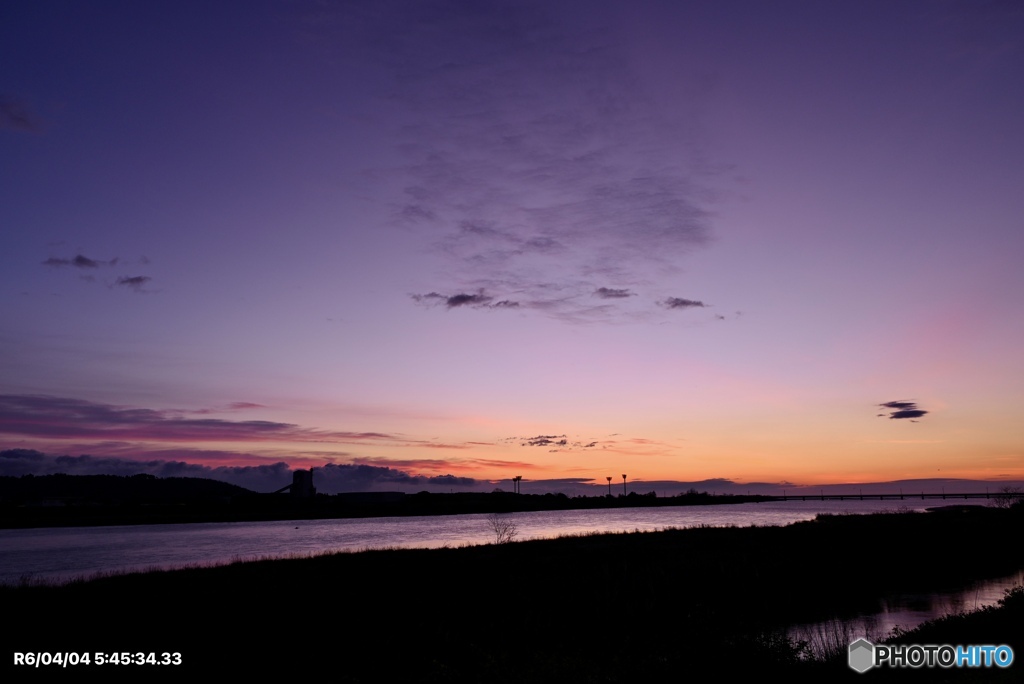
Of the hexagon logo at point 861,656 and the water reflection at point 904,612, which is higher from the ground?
the hexagon logo at point 861,656

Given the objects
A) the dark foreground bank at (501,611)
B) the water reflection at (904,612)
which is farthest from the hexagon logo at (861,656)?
the water reflection at (904,612)

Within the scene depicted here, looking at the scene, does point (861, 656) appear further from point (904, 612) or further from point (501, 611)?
point (904, 612)

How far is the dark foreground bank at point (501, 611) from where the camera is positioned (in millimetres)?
16172

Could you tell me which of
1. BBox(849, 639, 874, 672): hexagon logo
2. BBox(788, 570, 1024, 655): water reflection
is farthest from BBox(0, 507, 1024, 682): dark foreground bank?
BBox(788, 570, 1024, 655): water reflection

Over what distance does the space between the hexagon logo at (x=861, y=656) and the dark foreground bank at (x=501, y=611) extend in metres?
0.51

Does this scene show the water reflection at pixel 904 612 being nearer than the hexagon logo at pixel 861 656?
No

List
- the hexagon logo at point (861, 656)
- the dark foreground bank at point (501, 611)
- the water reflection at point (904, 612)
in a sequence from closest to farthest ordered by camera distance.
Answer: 1. the hexagon logo at point (861, 656)
2. the dark foreground bank at point (501, 611)
3. the water reflection at point (904, 612)

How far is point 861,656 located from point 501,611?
17.0 m

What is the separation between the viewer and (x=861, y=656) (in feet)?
54.6

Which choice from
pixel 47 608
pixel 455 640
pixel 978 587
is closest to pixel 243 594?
pixel 47 608

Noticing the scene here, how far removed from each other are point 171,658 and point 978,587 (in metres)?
44.1

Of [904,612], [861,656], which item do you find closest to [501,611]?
[861,656]

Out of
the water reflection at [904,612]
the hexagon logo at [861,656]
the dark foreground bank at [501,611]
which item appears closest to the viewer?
the hexagon logo at [861,656]

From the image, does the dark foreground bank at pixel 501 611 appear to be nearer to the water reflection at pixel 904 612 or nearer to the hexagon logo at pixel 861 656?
the hexagon logo at pixel 861 656
